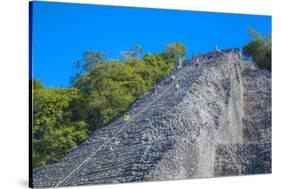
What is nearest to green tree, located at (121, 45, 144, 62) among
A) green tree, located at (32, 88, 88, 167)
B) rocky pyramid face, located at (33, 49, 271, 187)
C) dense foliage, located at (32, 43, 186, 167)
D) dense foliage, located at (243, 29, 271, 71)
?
dense foliage, located at (32, 43, 186, 167)

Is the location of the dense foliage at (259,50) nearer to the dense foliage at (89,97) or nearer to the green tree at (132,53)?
the dense foliage at (89,97)

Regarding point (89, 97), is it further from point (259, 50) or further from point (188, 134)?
point (259, 50)

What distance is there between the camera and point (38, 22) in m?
8.95

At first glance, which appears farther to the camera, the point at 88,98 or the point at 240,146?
the point at 240,146

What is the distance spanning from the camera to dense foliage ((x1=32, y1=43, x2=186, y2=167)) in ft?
30.0

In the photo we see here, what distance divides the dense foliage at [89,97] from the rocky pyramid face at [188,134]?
0.16 meters

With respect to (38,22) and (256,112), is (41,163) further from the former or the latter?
(256,112)

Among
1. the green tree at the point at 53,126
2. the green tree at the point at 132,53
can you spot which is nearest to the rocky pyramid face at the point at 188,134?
the green tree at the point at 53,126

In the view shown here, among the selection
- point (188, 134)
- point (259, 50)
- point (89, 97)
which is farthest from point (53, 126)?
point (259, 50)

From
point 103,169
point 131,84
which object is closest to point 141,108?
point 131,84

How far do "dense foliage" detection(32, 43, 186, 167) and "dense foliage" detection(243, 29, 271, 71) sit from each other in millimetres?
1373

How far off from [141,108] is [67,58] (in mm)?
1529

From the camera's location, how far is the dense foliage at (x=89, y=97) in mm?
9133

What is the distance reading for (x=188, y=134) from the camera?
34.0 ft
